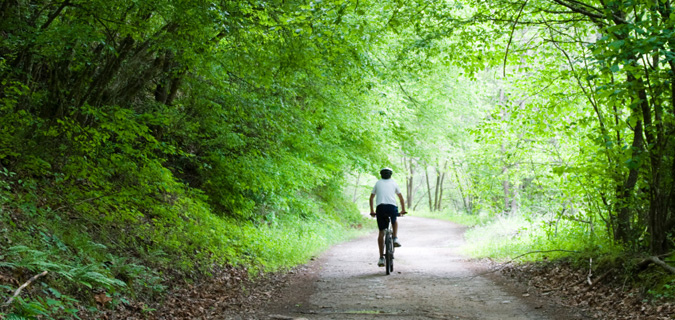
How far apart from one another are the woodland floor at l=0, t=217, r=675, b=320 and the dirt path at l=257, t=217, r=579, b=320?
13 mm

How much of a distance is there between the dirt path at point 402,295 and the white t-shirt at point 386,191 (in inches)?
57.2

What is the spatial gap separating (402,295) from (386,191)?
117 inches

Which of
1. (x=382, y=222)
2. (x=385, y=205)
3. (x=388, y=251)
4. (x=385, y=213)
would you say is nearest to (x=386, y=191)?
(x=385, y=205)

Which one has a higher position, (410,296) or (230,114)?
(230,114)

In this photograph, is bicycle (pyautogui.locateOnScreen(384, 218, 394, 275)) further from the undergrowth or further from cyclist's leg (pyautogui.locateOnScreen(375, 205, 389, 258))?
the undergrowth

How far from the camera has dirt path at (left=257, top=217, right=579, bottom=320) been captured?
22.0ft

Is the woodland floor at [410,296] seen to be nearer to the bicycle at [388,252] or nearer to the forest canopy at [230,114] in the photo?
the bicycle at [388,252]

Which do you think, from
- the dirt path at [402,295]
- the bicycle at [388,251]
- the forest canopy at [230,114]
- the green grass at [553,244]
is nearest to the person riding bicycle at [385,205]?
the bicycle at [388,251]

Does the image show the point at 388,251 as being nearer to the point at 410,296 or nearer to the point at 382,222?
the point at 382,222

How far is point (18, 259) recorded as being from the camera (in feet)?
17.4

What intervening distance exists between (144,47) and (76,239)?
4.06 meters

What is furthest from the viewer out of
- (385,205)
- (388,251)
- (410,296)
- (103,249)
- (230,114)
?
(230,114)

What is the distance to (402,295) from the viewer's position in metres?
8.00

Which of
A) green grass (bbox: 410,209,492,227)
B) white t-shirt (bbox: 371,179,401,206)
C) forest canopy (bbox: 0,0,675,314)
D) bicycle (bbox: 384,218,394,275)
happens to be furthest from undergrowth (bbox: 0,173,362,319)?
green grass (bbox: 410,209,492,227)
